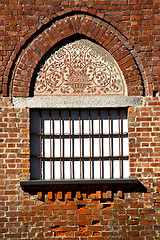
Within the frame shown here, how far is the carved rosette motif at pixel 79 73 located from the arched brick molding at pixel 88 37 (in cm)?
15

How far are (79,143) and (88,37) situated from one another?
1899 millimetres

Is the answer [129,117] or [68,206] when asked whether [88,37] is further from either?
[68,206]

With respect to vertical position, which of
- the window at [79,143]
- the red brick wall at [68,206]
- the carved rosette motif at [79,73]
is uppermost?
the carved rosette motif at [79,73]

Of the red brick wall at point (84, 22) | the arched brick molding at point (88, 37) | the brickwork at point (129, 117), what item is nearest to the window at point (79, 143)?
the brickwork at point (129, 117)

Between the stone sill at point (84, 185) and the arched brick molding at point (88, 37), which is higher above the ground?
the arched brick molding at point (88, 37)

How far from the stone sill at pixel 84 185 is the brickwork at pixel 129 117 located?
0.23 ft

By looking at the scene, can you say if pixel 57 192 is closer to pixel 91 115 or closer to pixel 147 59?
pixel 91 115

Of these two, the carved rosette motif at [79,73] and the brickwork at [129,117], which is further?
the carved rosette motif at [79,73]

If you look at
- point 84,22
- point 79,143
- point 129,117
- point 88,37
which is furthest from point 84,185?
point 84,22

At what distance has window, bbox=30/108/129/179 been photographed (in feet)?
18.1

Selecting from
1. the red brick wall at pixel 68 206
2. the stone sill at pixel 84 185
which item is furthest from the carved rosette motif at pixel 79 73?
the stone sill at pixel 84 185

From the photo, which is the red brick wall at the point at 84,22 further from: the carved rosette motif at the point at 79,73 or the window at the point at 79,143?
the window at the point at 79,143

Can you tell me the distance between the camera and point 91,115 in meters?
5.62

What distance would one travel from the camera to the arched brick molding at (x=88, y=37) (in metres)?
5.53
